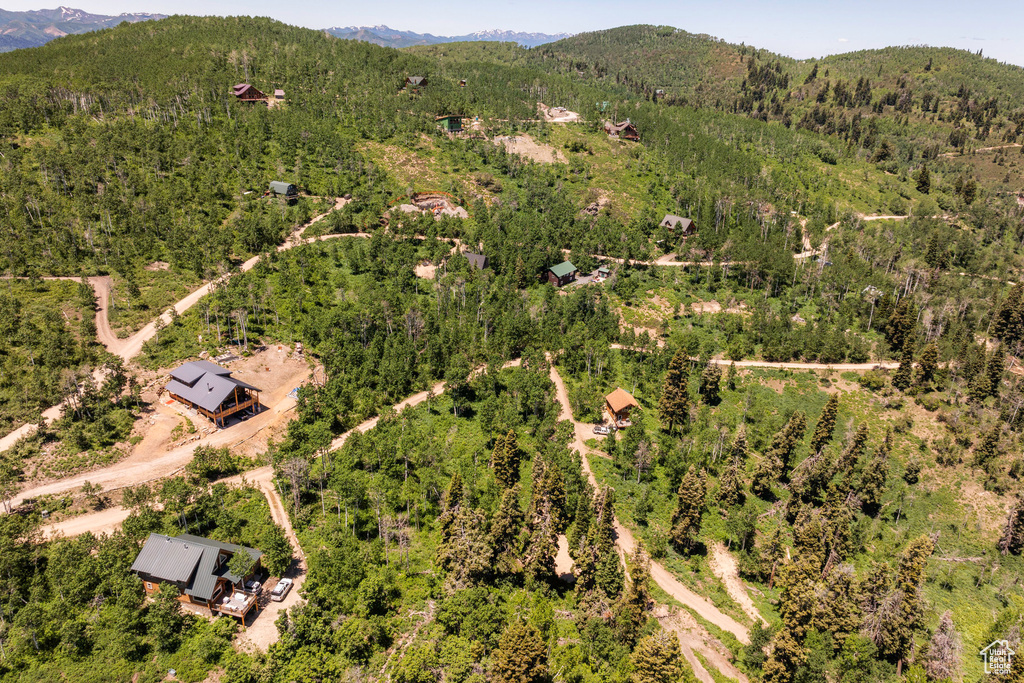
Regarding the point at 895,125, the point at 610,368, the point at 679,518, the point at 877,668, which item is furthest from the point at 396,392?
the point at 895,125

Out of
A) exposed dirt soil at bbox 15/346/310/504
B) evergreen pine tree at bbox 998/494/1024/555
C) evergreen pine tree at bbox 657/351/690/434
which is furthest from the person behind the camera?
evergreen pine tree at bbox 657/351/690/434

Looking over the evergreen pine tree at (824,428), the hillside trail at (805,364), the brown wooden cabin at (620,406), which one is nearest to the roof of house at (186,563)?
the brown wooden cabin at (620,406)

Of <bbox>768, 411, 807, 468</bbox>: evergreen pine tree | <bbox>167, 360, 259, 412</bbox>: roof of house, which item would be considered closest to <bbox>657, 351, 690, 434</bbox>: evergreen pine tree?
<bbox>768, 411, 807, 468</bbox>: evergreen pine tree

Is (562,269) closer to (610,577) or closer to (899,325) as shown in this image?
(899,325)

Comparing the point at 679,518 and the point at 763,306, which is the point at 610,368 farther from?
the point at 763,306

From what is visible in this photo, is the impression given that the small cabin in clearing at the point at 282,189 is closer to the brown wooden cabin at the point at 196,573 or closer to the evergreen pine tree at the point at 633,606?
the brown wooden cabin at the point at 196,573

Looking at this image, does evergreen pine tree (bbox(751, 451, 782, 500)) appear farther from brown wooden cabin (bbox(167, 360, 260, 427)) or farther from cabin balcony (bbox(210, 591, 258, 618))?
brown wooden cabin (bbox(167, 360, 260, 427))
